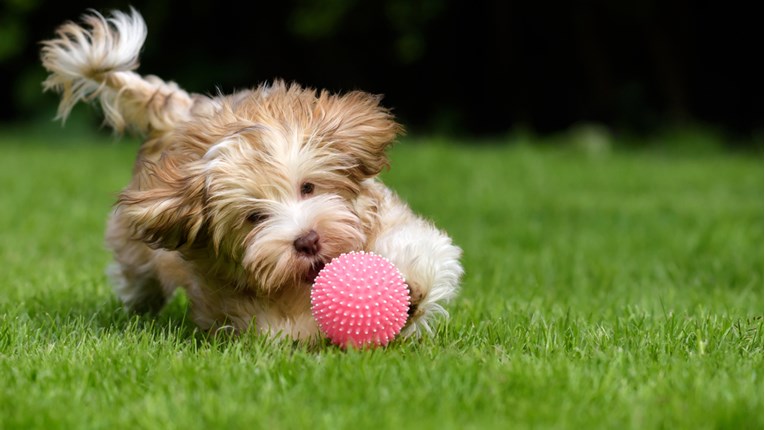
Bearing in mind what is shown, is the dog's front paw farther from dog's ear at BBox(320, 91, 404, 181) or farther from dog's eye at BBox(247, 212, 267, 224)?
dog's eye at BBox(247, 212, 267, 224)

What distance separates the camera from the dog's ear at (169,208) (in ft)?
12.5

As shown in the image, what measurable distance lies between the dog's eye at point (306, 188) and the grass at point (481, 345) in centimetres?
55

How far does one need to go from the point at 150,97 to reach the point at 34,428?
2.37m

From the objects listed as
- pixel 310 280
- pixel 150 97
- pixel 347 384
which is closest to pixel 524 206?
pixel 150 97

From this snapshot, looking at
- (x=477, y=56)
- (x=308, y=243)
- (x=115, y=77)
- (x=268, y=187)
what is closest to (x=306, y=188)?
(x=268, y=187)

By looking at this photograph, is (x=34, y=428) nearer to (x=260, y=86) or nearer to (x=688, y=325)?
(x=260, y=86)

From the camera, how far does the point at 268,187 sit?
3.67m

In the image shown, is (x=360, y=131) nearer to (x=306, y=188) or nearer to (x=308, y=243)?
(x=306, y=188)

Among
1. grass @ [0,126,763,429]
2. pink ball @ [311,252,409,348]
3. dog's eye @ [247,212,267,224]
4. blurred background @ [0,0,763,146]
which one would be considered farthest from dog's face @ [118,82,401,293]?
blurred background @ [0,0,763,146]

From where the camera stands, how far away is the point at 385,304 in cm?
351

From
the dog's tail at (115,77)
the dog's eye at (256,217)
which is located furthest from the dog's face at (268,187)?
the dog's tail at (115,77)

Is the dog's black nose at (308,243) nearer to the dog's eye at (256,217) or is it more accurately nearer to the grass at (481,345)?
the dog's eye at (256,217)

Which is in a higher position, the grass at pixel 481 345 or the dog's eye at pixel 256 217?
the dog's eye at pixel 256 217

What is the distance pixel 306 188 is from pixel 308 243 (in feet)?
0.84
